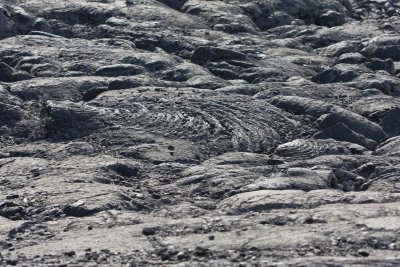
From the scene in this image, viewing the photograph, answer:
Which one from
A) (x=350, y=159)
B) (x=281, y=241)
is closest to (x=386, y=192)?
(x=350, y=159)

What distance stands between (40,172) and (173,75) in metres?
9.94

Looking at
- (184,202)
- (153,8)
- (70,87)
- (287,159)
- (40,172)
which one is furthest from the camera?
(153,8)

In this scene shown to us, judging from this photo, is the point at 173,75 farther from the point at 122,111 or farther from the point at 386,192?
the point at 386,192

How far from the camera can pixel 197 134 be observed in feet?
86.1

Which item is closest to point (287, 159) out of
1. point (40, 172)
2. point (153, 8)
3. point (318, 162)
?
point (318, 162)

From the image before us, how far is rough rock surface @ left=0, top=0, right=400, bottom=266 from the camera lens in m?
17.8

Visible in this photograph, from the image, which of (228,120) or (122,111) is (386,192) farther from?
(122,111)

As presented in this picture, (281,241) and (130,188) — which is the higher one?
(281,241)

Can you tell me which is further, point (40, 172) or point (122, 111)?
point (122, 111)

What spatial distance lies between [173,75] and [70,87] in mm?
4511

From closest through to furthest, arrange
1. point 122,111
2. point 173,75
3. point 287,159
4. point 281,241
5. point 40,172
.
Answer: point 281,241 → point 40,172 → point 287,159 → point 122,111 → point 173,75

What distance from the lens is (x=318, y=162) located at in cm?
2377

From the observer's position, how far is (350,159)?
78.8 feet

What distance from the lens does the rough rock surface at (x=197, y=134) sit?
700 inches
